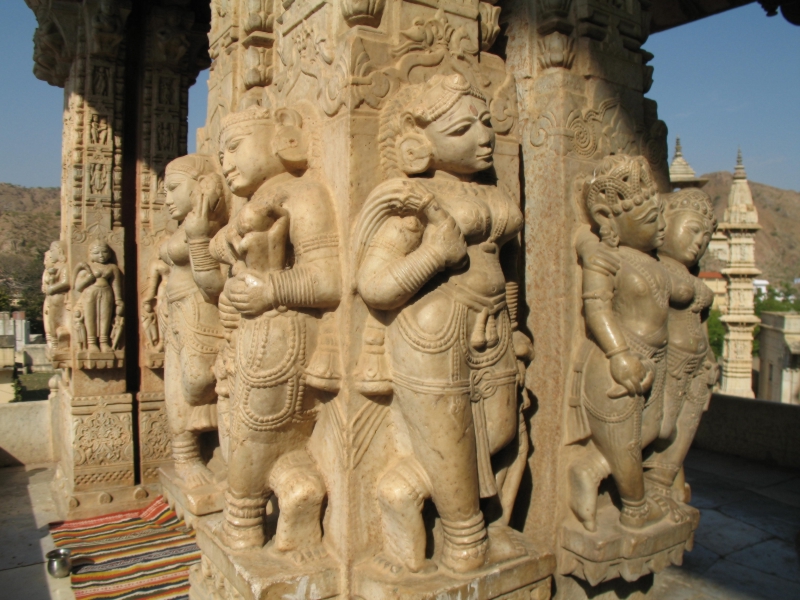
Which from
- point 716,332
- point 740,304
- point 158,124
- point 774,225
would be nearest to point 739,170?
point 740,304

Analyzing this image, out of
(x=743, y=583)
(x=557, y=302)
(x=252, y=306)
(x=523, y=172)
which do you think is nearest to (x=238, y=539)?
(x=252, y=306)

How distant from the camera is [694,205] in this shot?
340 centimetres

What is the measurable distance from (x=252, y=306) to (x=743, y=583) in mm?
3992

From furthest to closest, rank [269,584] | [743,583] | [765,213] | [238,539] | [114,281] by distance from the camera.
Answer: [765,213] → [114,281] → [743,583] → [238,539] → [269,584]

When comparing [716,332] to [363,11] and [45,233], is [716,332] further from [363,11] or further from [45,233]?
[45,233]

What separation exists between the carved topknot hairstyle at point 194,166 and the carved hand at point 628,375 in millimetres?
2272

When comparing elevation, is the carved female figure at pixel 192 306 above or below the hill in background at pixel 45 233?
below

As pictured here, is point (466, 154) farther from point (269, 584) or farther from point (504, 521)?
point (269, 584)

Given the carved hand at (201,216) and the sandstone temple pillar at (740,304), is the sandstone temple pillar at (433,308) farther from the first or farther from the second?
the sandstone temple pillar at (740,304)

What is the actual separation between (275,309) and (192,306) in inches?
60.6

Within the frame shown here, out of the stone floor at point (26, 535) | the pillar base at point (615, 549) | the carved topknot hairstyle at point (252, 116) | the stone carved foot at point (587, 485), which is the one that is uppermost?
the carved topknot hairstyle at point (252, 116)

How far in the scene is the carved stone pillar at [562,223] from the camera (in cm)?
324

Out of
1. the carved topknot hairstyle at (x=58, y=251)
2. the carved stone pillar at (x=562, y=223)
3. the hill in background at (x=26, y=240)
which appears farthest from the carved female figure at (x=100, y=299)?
the hill in background at (x=26, y=240)

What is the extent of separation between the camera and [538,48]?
3.35 metres
